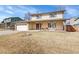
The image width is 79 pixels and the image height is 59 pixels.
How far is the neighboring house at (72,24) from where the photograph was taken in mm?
2281

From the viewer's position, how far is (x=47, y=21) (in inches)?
92.4

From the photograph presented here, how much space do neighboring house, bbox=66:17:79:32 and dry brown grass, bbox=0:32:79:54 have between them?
0.19 feet

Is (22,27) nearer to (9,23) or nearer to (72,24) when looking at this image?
(9,23)

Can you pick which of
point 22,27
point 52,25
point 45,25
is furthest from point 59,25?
point 22,27

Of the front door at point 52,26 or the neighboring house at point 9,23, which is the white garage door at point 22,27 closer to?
the neighboring house at point 9,23

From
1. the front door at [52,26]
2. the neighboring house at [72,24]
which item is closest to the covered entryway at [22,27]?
the front door at [52,26]

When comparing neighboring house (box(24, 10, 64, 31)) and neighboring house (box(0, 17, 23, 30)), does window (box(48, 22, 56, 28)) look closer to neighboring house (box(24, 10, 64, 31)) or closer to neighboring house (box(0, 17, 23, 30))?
neighboring house (box(24, 10, 64, 31))

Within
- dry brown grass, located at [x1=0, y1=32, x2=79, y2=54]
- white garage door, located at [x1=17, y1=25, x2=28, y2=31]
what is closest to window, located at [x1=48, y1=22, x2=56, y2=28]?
dry brown grass, located at [x1=0, y1=32, x2=79, y2=54]

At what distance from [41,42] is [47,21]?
32 cm

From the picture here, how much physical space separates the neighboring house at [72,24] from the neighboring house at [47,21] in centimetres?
9

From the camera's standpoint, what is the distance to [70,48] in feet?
7.36
